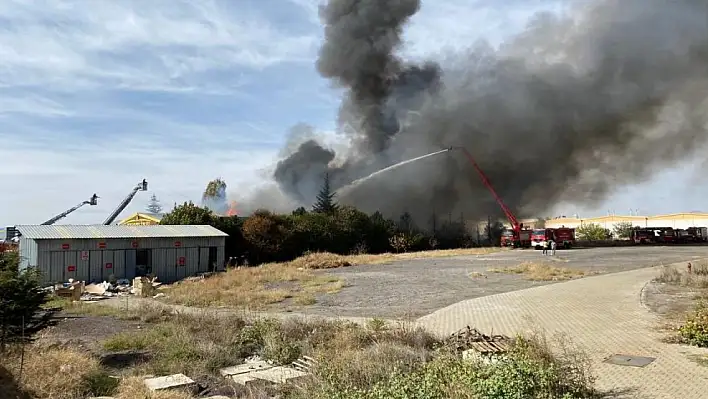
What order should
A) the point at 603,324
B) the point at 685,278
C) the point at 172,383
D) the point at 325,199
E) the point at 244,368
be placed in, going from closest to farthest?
the point at 172,383 < the point at 244,368 < the point at 603,324 < the point at 685,278 < the point at 325,199

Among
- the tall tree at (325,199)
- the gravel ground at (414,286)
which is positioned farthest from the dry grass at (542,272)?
the tall tree at (325,199)

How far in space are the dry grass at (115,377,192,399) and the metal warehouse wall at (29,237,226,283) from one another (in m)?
19.8

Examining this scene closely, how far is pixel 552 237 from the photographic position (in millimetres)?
51719

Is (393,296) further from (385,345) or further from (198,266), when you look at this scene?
(198,266)

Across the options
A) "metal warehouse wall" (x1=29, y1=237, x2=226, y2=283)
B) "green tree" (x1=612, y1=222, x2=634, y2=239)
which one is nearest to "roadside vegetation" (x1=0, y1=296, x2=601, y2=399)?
"metal warehouse wall" (x1=29, y1=237, x2=226, y2=283)

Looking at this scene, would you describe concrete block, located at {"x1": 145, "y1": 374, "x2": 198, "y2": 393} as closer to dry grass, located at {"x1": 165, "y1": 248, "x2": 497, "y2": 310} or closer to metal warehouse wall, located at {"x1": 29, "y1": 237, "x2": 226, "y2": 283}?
dry grass, located at {"x1": 165, "y1": 248, "x2": 497, "y2": 310}

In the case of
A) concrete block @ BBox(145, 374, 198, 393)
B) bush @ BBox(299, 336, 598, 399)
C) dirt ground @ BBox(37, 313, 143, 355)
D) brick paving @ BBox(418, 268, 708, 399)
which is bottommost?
dirt ground @ BBox(37, 313, 143, 355)

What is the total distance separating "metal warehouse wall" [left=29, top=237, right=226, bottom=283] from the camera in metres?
27.6

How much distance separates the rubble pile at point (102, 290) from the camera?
23.1m

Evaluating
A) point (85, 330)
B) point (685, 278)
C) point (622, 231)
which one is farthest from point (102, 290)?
point (622, 231)

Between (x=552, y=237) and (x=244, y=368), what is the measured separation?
46.3 meters

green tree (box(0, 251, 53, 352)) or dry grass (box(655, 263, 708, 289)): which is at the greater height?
green tree (box(0, 251, 53, 352))

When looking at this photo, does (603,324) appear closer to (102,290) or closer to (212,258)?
(102,290)

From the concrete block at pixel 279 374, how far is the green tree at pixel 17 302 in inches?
166
